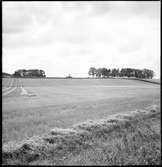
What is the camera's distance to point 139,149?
23.1 ft

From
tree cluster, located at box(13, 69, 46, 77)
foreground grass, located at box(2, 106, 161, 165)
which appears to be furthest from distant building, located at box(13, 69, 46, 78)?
foreground grass, located at box(2, 106, 161, 165)

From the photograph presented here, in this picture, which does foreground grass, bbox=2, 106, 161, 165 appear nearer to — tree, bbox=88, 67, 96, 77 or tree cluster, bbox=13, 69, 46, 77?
tree cluster, bbox=13, 69, 46, 77

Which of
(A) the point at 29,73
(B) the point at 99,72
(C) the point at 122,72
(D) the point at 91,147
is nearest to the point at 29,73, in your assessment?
(A) the point at 29,73

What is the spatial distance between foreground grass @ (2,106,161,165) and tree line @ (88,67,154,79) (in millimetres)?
92107

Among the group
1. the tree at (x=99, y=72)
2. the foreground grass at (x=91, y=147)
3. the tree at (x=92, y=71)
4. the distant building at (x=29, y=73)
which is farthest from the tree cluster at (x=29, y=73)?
the foreground grass at (x=91, y=147)

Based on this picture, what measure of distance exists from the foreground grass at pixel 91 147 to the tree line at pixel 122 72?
92107 millimetres

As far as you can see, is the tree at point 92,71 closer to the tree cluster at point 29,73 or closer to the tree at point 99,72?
the tree at point 99,72

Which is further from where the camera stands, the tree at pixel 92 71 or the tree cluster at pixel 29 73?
the tree at pixel 92 71

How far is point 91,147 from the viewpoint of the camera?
721 centimetres

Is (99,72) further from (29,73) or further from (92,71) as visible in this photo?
(29,73)

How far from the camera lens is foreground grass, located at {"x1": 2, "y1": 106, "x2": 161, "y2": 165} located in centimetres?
614

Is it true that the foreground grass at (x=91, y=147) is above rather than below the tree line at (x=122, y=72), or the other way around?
below

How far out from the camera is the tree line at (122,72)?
96562 millimetres

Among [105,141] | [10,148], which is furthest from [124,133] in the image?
[10,148]
